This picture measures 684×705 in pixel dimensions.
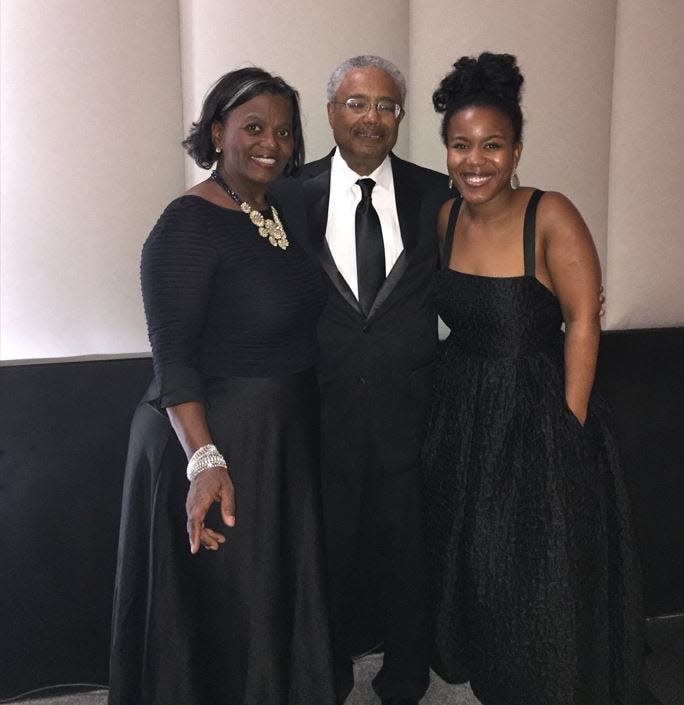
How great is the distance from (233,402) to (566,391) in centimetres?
74

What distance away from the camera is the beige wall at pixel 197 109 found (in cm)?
204

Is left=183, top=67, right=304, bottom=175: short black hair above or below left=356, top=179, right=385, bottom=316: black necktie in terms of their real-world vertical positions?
above

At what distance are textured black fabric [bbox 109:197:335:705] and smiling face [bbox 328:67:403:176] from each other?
0.42 metres

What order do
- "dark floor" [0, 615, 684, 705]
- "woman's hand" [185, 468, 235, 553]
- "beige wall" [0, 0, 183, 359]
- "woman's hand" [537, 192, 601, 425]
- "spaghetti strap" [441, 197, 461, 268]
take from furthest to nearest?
"dark floor" [0, 615, 684, 705], "beige wall" [0, 0, 183, 359], "spaghetti strap" [441, 197, 461, 268], "woman's hand" [537, 192, 601, 425], "woman's hand" [185, 468, 235, 553]

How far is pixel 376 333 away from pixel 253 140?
0.55 meters

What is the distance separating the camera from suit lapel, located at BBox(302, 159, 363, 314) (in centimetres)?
183

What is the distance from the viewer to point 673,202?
95.8 inches

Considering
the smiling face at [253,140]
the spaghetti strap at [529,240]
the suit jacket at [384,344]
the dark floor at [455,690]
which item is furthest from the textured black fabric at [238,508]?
the dark floor at [455,690]

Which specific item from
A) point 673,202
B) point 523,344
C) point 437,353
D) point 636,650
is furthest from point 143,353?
point 673,202

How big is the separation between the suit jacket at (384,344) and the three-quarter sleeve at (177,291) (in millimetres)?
418

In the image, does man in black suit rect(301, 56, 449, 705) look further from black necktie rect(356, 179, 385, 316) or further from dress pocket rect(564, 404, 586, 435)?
dress pocket rect(564, 404, 586, 435)

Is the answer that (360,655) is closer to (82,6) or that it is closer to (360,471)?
(360,471)

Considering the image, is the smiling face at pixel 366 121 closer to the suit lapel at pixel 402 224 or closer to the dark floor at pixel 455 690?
the suit lapel at pixel 402 224

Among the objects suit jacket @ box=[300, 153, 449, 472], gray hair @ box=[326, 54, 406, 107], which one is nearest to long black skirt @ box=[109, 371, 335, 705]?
suit jacket @ box=[300, 153, 449, 472]
